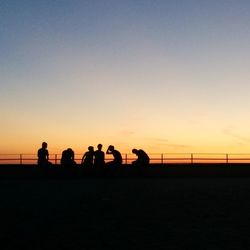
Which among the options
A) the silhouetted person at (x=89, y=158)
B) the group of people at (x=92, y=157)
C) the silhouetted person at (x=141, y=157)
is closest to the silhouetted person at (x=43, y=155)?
the group of people at (x=92, y=157)

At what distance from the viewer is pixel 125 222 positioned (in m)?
8.25

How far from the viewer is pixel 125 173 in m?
24.4

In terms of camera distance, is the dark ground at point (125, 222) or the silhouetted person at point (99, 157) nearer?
the dark ground at point (125, 222)

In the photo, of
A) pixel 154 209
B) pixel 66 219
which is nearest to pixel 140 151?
pixel 154 209

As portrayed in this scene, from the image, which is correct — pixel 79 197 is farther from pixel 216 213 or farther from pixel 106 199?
pixel 216 213

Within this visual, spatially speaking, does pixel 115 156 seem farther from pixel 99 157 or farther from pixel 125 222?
pixel 125 222

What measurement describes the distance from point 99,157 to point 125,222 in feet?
42.4

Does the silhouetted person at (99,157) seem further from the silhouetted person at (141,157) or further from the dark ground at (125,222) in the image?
the dark ground at (125,222)

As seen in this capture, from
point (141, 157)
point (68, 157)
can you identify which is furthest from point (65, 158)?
point (141, 157)

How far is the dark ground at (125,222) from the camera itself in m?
6.45

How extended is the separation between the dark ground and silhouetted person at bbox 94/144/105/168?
8133 mm

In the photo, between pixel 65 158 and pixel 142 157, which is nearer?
pixel 65 158

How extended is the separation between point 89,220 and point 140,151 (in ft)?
44.6

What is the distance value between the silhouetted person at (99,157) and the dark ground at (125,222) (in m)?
8.13
